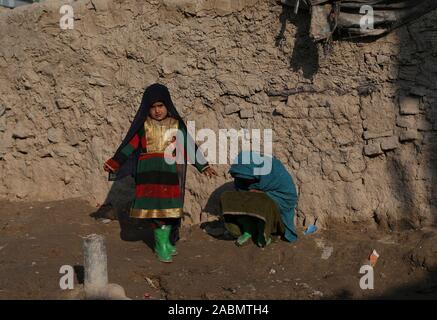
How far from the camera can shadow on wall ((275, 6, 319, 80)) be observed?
5758 mm

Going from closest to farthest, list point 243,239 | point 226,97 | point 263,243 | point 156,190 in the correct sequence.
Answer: point 156,190 < point 263,243 < point 243,239 < point 226,97

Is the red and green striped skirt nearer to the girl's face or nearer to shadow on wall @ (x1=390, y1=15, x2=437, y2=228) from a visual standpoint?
the girl's face

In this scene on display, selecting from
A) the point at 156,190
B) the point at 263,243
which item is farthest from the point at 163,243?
the point at 263,243

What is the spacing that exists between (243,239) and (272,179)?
579mm

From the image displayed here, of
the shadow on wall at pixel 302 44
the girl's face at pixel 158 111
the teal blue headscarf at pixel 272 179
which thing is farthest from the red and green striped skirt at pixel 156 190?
the shadow on wall at pixel 302 44

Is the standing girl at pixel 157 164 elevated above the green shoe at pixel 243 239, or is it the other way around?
the standing girl at pixel 157 164

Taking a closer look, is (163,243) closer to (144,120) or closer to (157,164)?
(157,164)

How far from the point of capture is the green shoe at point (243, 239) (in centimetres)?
544

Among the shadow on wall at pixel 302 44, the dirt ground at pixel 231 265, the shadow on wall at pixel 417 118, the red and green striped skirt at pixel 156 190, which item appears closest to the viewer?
the dirt ground at pixel 231 265

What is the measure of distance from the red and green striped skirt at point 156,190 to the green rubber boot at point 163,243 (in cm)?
→ 16

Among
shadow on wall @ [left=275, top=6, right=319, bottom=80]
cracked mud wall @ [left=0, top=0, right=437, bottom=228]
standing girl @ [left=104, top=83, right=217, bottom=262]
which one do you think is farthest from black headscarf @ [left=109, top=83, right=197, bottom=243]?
shadow on wall @ [left=275, top=6, right=319, bottom=80]

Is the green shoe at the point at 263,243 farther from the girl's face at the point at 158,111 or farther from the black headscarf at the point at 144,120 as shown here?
the girl's face at the point at 158,111

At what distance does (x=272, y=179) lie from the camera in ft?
17.6

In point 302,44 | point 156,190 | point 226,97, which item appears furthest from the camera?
point 226,97
